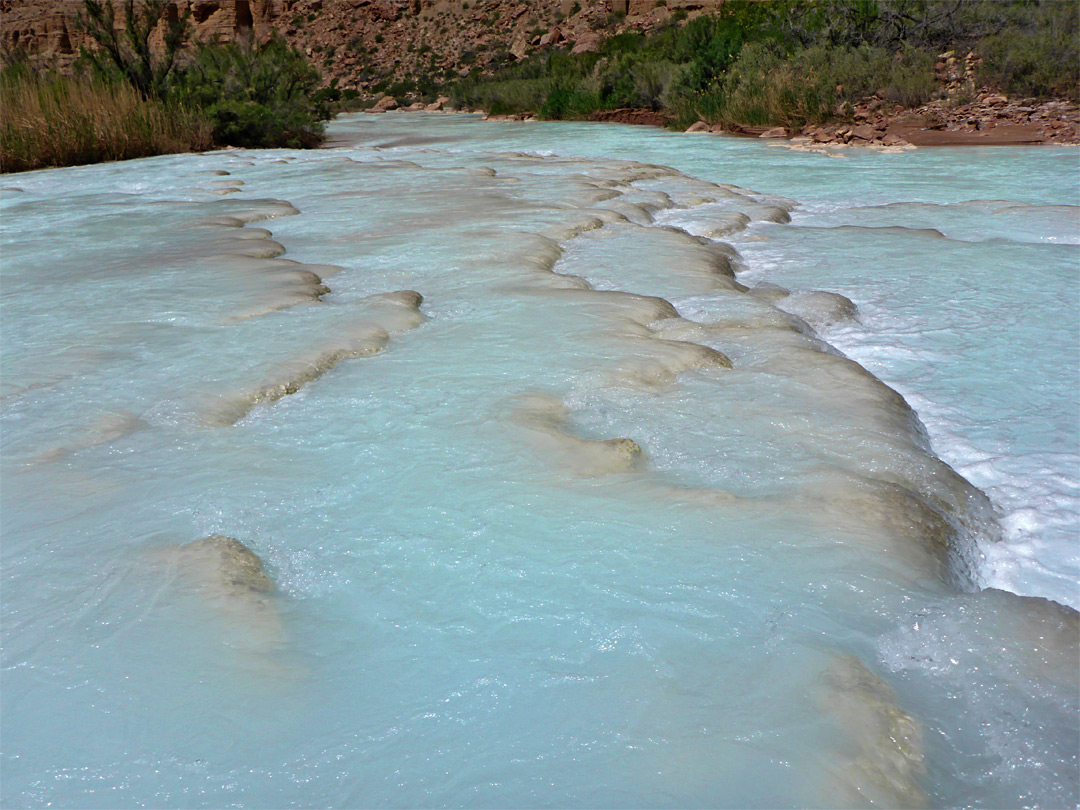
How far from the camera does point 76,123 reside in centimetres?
695

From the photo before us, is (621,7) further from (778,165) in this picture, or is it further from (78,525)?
(78,525)

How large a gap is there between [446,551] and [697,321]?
137 centimetres

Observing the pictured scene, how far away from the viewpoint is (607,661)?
1.12m

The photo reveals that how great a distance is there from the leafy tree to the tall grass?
529 mm

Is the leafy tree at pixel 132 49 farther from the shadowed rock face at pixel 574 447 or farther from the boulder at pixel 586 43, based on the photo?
the boulder at pixel 586 43

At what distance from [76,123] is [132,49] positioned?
1.95 meters

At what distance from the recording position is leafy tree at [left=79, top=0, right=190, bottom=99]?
26.5 ft

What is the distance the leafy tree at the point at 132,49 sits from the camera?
317 inches

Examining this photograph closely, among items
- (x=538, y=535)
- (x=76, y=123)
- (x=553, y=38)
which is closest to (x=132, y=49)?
(x=76, y=123)

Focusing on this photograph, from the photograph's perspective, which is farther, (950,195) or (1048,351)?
(950,195)

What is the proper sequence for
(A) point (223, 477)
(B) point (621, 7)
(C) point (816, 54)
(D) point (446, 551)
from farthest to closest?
(B) point (621, 7)
(C) point (816, 54)
(A) point (223, 477)
(D) point (446, 551)

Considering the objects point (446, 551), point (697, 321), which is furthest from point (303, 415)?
point (697, 321)

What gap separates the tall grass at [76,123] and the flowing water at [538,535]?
14.7ft

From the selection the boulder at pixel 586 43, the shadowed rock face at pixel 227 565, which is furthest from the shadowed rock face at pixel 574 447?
the boulder at pixel 586 43
